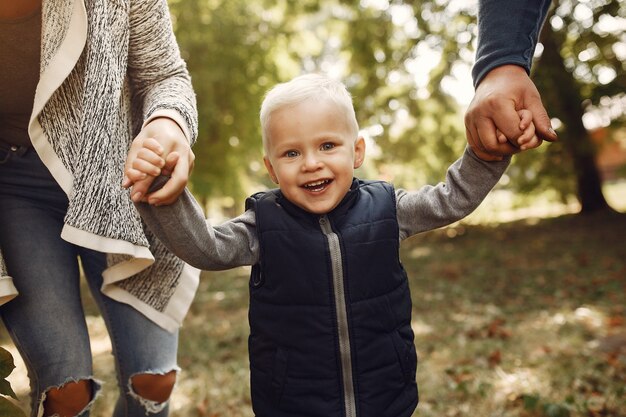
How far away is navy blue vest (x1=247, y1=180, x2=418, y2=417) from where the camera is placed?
1.67 m

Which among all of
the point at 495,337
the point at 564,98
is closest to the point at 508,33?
the point at 495,337

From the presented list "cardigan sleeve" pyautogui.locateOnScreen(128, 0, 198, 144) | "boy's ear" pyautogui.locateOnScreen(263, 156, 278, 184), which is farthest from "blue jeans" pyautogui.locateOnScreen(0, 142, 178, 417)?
"boy's ear" pyautogui.locateOnScreen(263, 156, 278, 184)

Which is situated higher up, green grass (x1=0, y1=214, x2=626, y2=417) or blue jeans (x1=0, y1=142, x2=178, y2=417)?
blue jeans (x1=0, y1=142, x2=178, y2=417)

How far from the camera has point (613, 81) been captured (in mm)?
8250

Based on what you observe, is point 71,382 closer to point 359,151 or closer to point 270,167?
point 270,167

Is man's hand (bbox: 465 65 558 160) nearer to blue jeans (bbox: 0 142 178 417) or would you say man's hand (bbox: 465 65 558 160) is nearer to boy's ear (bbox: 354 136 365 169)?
boy's ear (bbox: 354 136 365 169)

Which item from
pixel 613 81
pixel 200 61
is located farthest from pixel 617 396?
pixel 200 61

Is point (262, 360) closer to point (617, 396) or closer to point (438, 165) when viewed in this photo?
point (617, 396)

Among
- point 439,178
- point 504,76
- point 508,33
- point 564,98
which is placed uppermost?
point 564,98

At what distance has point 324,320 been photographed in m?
1.67

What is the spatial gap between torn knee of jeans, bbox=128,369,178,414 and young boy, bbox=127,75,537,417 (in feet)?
1.40

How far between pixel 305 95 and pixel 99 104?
60 centimetres

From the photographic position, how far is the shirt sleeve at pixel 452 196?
5.51 ft

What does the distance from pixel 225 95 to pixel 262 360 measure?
905 cm
